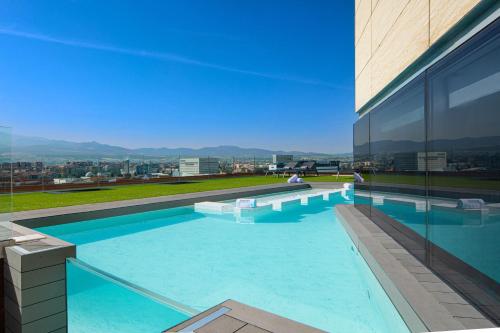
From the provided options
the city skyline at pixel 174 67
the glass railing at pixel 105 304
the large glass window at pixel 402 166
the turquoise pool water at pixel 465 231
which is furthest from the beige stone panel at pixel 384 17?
the glass railing at pixel 105 304

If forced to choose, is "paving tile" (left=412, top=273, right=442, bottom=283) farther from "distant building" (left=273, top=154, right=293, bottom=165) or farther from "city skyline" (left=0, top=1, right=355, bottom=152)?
"distant building" (left=273, top=154, right=293, bottom=165)

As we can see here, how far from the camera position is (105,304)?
298 centimetres

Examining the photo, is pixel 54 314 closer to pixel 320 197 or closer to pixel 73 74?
pixel 320 197

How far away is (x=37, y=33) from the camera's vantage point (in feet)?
38.8

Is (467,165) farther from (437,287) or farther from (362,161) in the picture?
(362,161)

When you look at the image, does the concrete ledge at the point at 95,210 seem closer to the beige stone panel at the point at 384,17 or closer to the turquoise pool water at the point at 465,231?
the turquoise pool water at the point at 465,231

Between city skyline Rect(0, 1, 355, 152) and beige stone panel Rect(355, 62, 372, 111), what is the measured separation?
2.65 ft

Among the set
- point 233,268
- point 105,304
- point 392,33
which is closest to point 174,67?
point 392,33

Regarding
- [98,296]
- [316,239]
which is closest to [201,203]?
[316,239]

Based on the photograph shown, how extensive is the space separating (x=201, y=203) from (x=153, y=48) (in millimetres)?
→ 12374

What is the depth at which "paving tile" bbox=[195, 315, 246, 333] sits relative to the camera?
5.17 feet

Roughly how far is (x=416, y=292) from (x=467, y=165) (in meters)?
1.18

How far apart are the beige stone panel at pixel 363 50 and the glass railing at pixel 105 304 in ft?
23.3

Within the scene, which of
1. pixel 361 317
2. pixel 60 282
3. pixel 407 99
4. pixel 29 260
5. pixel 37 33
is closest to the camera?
pixel 29 260
